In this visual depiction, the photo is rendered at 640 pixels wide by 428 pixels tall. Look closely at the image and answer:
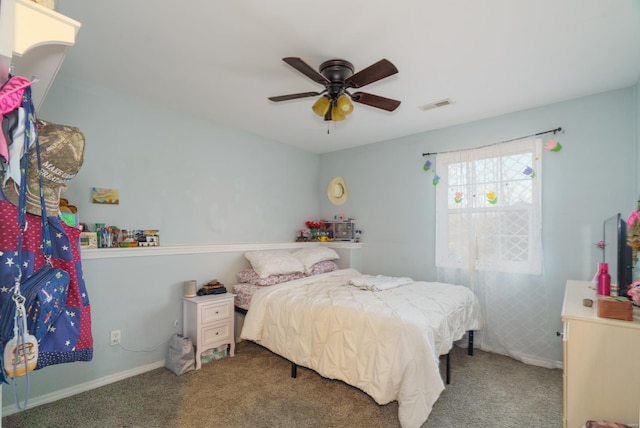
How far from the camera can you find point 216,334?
2.87 metres

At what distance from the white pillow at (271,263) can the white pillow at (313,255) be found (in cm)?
11

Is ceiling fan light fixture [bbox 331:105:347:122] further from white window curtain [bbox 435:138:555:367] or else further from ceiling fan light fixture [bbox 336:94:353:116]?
white window curtain [bbox 435:138:555:367]

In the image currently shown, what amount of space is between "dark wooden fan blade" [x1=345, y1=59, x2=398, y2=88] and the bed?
1567 mm

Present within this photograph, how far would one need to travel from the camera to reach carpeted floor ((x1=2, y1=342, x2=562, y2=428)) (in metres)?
2.01

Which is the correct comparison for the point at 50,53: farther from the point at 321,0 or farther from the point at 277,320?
the point at 277,320

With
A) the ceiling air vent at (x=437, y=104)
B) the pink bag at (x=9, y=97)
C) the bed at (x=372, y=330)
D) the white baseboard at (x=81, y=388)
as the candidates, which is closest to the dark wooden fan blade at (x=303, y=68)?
the pink bag at (x=9, y=97)

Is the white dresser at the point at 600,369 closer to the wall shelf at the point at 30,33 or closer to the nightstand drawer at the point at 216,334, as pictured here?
the wall shelf at the point at 30,33

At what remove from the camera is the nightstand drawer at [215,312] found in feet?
9.16

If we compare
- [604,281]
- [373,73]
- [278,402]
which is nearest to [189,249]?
[278,402]

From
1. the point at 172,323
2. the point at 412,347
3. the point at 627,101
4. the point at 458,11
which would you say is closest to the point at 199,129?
the point at 172,323

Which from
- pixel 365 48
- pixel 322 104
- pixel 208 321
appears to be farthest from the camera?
pixel 208 321

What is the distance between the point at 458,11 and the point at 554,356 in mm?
3052

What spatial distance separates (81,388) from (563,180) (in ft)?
14.8

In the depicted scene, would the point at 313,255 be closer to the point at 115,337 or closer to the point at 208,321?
the point at 208,321
